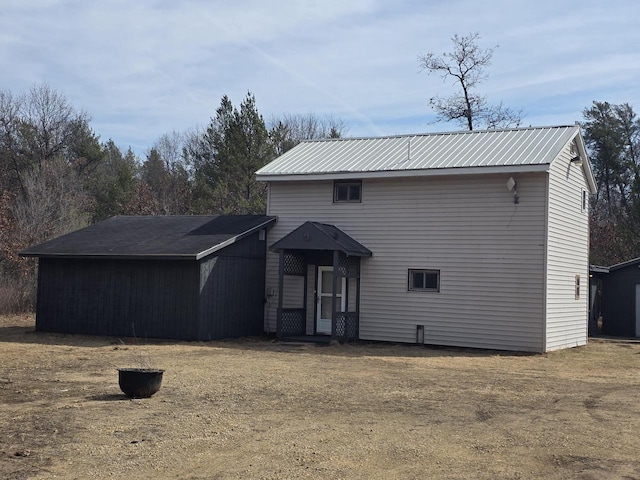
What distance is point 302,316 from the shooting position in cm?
2022

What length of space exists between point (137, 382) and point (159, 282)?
868 centimetres

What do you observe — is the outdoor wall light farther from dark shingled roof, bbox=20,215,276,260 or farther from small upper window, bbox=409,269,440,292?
dark shingled roof, bbox=20,215,276,260

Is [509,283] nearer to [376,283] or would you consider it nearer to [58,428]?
[376,283]

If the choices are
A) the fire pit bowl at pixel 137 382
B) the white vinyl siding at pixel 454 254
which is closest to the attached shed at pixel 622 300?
the white vinyl siding at pixel 454 254

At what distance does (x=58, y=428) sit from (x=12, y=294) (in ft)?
60.1

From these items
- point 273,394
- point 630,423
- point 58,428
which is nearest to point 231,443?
point 58,428

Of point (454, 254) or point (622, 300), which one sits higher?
point (454, 254)

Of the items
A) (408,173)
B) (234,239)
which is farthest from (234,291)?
(408,173)

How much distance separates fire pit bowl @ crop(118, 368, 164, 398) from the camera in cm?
1006

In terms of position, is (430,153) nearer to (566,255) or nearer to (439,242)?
(439,242)

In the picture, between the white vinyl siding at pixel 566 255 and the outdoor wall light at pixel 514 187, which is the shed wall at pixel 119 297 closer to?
the outdoor wall light at pixel 514 187

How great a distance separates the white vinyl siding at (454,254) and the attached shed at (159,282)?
2808 mm

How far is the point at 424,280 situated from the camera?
61.7ft

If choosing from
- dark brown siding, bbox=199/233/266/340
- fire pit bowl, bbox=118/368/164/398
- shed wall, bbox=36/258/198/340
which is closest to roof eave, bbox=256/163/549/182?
dark brown siding, bbox=199/233/266/340
